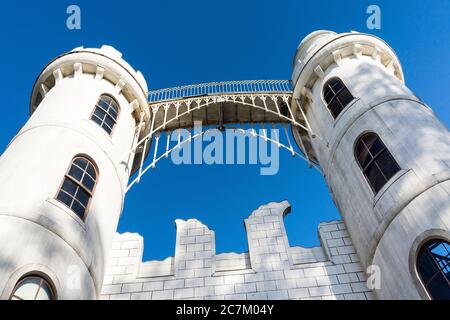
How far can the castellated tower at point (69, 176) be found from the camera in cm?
898

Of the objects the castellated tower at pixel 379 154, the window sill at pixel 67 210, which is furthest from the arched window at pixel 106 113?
the castellated tower at pixel 379 154

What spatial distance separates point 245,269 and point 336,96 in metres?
7.25

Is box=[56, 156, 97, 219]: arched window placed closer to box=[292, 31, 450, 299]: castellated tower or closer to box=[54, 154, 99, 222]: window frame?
box=[54, 154, 99, 222]: window frame

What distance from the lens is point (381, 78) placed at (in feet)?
47.9

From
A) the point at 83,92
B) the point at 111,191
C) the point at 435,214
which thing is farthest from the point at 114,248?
the point at 435,214

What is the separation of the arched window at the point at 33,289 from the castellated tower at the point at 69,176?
0.07 ft

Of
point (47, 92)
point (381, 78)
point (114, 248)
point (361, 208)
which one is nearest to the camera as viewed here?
point (361, 208)

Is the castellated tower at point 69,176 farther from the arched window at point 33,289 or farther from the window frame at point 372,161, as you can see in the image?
the window frame at point 372,161

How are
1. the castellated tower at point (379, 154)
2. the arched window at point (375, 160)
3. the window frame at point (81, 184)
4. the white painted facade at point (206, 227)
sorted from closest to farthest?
the white painted facade at point (206, 227) < the castellated tower at point (379, 154) < the window frame at point (81, 184) < the arched window at point (375, 160)

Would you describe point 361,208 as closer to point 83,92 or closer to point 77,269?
point 77,269

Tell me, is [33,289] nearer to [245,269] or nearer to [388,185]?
[245,269]

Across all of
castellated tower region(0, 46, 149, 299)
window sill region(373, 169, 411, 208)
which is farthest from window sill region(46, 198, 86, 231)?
window sill region(373, 169, 411, 208)

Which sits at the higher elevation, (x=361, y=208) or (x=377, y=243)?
(x=361, y=208)
